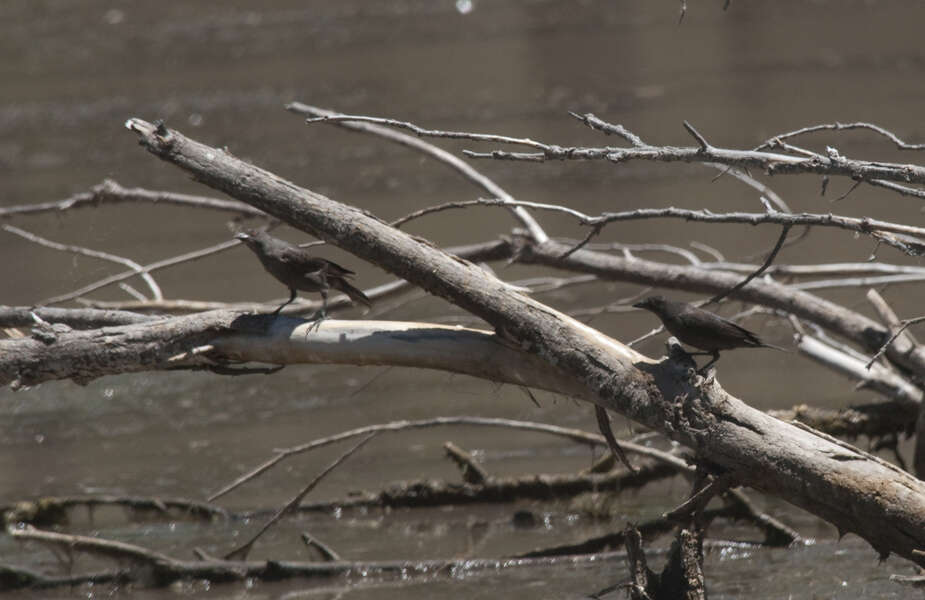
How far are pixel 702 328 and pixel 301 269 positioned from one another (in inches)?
55.9

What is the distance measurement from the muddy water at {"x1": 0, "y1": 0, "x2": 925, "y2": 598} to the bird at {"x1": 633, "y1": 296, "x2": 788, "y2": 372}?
1414 mm

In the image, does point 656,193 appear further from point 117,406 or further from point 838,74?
point 117,406

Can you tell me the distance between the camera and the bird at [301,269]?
457cm

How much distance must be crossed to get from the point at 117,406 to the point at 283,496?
2157 mm

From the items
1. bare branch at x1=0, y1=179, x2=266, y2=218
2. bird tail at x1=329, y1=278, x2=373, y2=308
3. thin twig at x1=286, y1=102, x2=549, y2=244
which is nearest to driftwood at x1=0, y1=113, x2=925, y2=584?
bird tail at x1=329, y1=278, x2=373, y2=308

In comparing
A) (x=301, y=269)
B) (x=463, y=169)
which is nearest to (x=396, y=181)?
(x=463, y=169)

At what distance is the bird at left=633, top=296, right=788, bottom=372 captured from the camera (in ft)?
13.9

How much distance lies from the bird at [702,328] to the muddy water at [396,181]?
4.64ft

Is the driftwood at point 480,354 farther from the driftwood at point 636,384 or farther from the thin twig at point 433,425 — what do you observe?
the thin twig at point 433,425

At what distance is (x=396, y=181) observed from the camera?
41.8ft

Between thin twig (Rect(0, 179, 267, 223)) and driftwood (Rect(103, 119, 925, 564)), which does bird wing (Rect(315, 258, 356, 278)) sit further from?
thin twig (Rect(0, 179, 267, 223))

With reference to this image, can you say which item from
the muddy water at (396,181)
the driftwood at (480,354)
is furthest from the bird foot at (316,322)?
the muddy water at (396,181)

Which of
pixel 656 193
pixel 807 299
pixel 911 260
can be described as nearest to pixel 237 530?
pixel 807 299

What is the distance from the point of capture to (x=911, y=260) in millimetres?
8836
